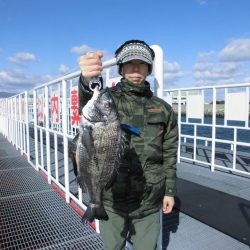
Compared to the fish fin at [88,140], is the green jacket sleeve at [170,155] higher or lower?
lower

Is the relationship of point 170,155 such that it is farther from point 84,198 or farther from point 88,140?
point 84,198

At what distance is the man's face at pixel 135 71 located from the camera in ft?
6.49

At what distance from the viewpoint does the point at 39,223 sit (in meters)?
3.69

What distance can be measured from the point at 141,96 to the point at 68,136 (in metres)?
2.18

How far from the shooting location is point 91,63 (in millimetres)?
1568

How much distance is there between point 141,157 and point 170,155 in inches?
10.7

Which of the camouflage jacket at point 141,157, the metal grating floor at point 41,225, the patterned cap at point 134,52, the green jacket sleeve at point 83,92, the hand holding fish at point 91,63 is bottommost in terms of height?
the metal grating floor at point 41,225

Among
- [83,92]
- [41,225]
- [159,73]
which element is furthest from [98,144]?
[41,225]

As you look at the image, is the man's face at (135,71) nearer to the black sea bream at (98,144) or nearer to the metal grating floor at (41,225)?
the black sea bream at (98,144)

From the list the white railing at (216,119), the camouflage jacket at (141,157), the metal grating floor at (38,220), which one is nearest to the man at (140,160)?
the camouflage jacket at (141,157)

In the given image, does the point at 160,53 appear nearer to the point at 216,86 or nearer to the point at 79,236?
the point at 79,236

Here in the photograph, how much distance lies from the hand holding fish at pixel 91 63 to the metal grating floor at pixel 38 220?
2295mm

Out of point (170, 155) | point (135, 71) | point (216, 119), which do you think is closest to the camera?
point (135, 71)

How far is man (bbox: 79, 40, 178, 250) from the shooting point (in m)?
1.96
